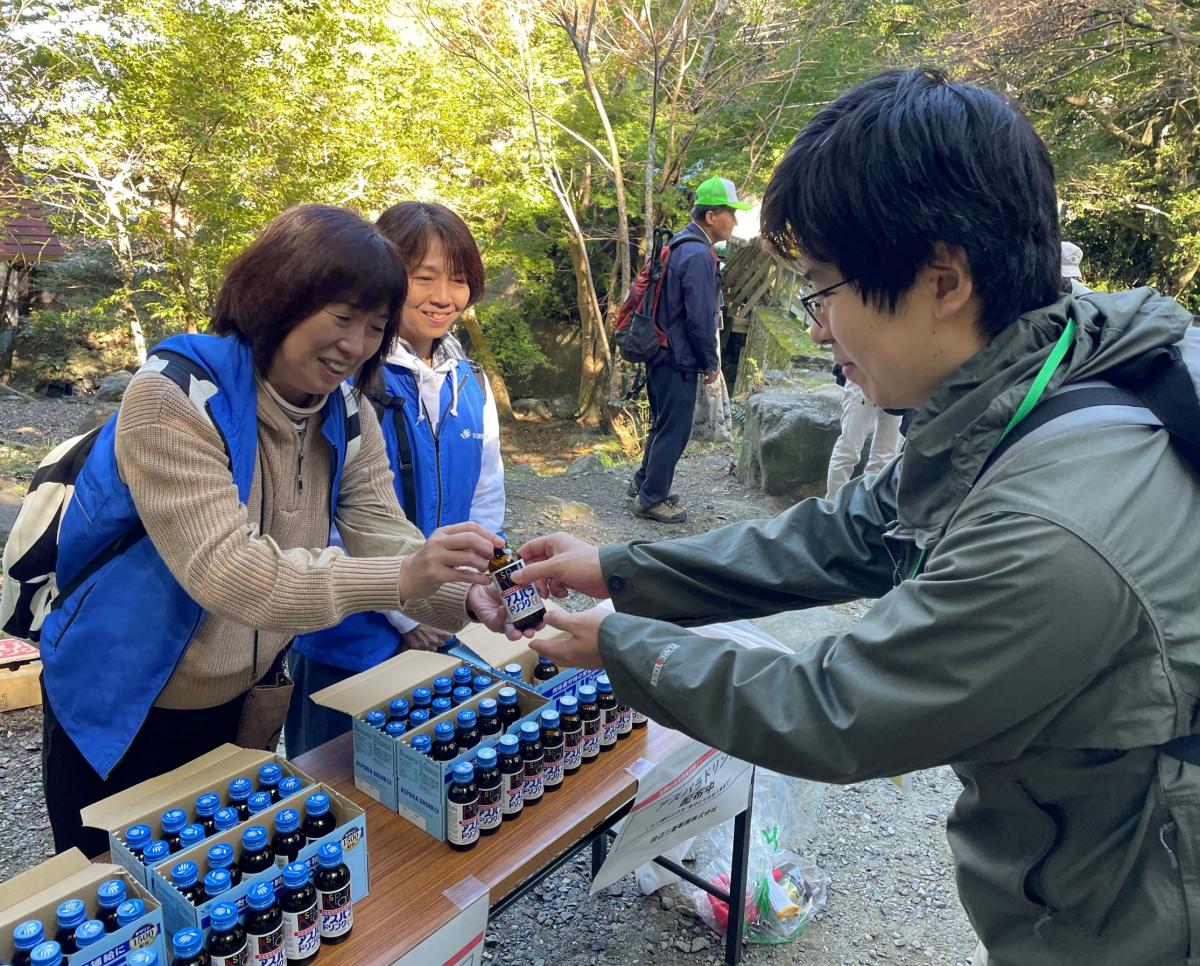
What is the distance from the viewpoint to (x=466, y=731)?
1.97m

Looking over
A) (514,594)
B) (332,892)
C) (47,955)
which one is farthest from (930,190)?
(47,955)

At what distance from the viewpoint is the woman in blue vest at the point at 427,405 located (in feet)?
8.83

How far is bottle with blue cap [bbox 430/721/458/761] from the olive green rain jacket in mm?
645

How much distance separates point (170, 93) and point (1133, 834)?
11989 mm

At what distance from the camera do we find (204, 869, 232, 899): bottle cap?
141 centimetres

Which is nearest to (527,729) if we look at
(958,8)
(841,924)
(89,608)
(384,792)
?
(384,792)

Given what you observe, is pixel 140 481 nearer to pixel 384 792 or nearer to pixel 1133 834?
pixel 384 792

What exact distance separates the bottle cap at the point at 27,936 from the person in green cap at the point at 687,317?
5765mm

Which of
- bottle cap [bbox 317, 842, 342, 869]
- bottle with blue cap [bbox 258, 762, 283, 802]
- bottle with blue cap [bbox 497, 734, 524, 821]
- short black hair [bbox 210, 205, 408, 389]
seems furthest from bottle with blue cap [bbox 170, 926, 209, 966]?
short black hair [bbox 210, 205, 408, 389]

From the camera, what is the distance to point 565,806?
6.44 ft

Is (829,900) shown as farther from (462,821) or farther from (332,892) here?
(332,892)

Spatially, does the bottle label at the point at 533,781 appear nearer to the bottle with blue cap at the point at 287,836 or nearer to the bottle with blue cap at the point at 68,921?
the bottle with blue cap at the point at 287,836

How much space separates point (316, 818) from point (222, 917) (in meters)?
0.31

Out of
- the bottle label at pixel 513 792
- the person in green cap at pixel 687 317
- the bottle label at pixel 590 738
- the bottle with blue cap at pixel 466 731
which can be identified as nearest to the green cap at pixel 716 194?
the person in green cap at pixel 687 317
